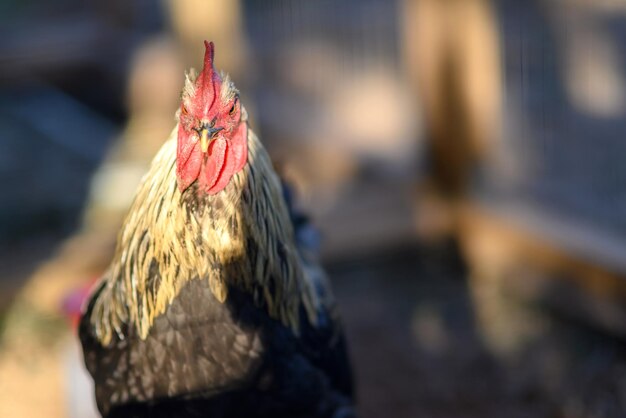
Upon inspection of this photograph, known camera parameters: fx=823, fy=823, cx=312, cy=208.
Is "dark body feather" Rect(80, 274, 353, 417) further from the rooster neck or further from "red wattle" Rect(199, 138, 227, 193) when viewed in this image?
"red wattle" Rect(199, 138, 227, 193)

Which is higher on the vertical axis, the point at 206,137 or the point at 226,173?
the point at 206,137

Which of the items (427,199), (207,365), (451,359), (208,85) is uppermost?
(208,85)

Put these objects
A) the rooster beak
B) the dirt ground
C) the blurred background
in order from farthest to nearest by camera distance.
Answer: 1. the blurred background
2. the dirt ground
3. the rooster beak

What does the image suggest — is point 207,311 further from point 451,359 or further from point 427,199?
point 427,199

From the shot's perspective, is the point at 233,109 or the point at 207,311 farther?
the point at 207,311

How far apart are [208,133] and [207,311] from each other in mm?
545

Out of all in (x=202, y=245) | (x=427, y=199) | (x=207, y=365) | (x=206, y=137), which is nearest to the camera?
(x=206, y=137)

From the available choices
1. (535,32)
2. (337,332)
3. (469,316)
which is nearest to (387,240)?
(469,316)

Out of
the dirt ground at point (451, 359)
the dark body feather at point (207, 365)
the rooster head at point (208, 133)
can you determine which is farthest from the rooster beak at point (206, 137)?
the dirt ground at point (451, 359)

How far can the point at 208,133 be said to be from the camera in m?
2.12

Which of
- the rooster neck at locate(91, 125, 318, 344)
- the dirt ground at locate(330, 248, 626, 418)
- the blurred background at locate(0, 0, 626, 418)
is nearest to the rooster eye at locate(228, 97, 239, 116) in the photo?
the rooster neck at locate(91, 125, 318, 344)

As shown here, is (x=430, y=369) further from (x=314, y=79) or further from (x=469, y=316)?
(x=314, y=79)

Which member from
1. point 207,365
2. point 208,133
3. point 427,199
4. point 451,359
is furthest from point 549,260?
point 208,133

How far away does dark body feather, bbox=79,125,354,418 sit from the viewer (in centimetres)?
229
